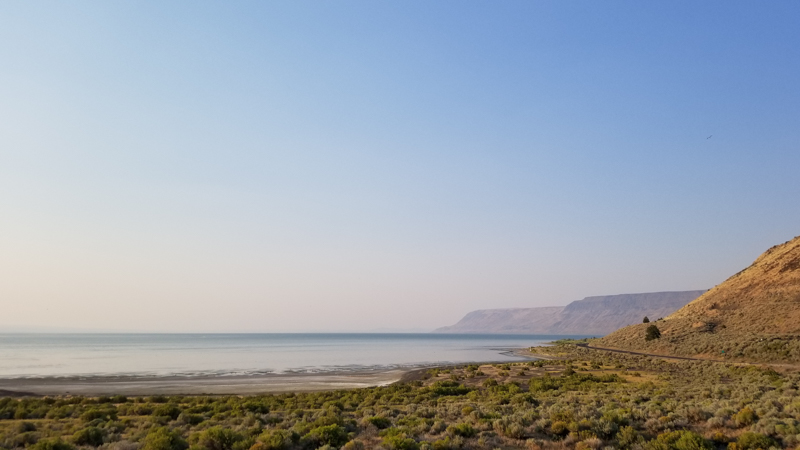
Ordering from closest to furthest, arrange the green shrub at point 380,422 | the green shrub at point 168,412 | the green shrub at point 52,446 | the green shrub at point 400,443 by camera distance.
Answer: the green shrub at point 400,443
the green shrub at point 52,446
the green shrub at point 380,422
the green shrub at point 168,412

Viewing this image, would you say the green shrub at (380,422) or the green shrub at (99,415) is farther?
the green shrub at (99,415)

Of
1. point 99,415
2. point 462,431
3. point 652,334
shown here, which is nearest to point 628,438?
point 462,431

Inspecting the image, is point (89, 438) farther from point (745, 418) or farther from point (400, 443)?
point (745, 418)

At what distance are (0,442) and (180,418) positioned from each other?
5.78 m

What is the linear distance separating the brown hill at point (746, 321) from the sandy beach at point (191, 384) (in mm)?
40210

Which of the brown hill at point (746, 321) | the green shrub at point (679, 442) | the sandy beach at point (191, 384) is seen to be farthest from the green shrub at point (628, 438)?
the brown hill at point (746, 321)

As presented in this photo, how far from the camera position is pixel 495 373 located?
145 ft

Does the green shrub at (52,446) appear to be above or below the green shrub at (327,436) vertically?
above

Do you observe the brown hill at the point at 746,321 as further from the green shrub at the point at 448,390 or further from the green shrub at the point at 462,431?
the green shrub at the point at 462,431

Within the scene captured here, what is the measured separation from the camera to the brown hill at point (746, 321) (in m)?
50.6

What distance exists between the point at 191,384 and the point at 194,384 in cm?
25

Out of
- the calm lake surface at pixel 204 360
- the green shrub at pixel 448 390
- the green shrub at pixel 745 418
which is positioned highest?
the green shrub at pixel 745 418

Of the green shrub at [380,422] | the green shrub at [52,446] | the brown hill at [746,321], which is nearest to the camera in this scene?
the green shrub at [52,446]

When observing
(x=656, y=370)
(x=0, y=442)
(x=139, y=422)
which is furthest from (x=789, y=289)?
(x=0, y=442)
